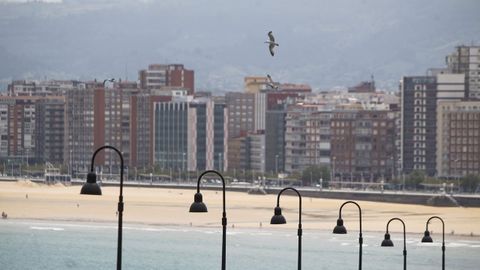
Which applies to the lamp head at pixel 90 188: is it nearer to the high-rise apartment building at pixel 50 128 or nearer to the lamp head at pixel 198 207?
the lamp head at pixel 198 207

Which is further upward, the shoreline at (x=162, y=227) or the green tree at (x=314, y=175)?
the green tree at (x=314, y=175)

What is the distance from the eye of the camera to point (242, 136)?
18700 cm

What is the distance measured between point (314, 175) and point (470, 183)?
1771 centimetres

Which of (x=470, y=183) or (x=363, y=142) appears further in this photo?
Answer: (x=363, y=142)

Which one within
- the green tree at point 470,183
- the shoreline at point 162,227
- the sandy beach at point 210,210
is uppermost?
the green tree at point 470,183

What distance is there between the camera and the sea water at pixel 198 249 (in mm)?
74125

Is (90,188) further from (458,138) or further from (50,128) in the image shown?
(50,128)

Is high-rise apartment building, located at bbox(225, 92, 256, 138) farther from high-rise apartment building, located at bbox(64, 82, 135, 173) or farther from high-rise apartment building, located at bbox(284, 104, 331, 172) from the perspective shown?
high-rise apartment building, located at bbox(284, 104, 331, 172)

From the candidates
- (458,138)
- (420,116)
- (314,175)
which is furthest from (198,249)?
(420,116)

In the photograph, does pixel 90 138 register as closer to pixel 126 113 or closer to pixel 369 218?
pixel 126 113

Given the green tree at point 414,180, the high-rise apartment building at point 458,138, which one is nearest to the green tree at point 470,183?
the green tree at point 414,180

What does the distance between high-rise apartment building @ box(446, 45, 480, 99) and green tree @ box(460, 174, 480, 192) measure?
29.5 m

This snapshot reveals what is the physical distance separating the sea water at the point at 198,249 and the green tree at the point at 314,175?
54.1 m

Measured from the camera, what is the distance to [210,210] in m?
107
